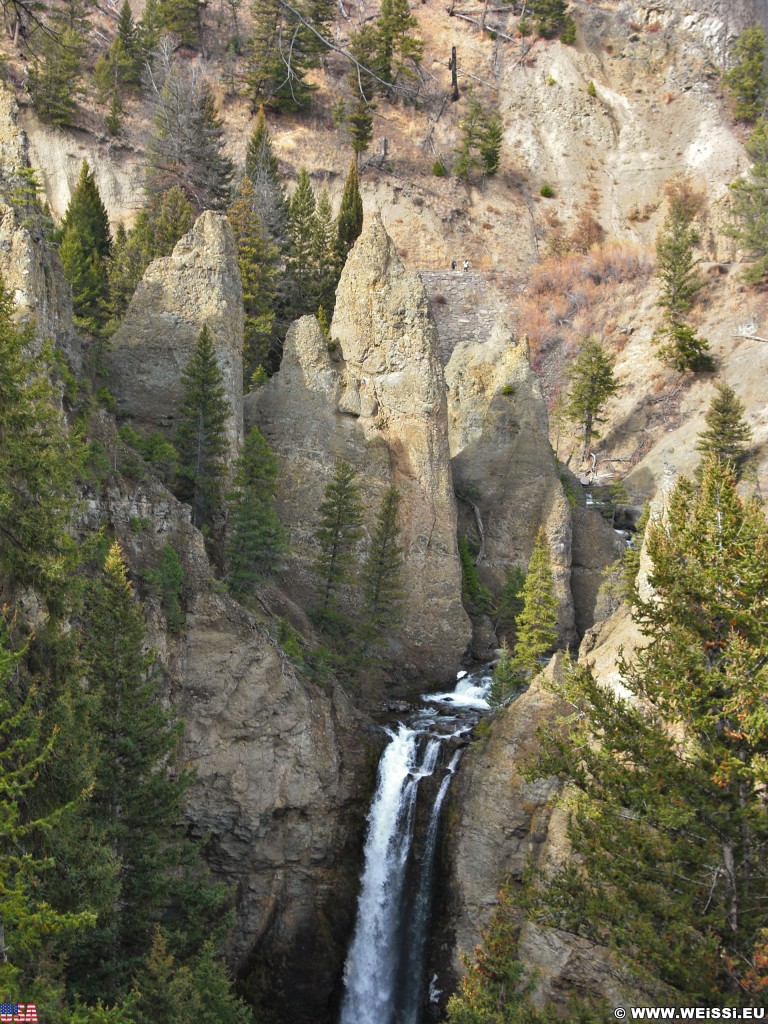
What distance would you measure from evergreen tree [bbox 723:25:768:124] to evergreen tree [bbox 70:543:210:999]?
77.9 metres

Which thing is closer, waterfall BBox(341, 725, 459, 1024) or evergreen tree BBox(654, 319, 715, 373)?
waterfall BBox(341, 725, 459, 1024)

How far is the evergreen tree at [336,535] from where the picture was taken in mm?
33750

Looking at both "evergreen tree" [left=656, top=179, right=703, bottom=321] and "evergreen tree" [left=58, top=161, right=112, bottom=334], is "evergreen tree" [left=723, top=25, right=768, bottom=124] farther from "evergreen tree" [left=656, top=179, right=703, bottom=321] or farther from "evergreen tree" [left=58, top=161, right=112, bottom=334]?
"evergreen tree" [left=58, top=161, right=112, bottom=334]

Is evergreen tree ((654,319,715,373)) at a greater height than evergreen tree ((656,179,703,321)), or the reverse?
evergreen tree ((656,179,703,321))

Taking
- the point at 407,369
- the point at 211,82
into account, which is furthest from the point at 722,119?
the point at 407,369

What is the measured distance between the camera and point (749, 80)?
7719 centimetres

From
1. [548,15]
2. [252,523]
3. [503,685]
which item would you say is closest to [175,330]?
[252,523]

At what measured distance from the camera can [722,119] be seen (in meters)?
79.2

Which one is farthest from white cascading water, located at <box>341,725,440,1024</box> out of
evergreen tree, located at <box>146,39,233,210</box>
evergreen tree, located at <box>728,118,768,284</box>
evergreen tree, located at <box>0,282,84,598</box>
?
evergreen tree, located at <box>728,118,768,284</box>

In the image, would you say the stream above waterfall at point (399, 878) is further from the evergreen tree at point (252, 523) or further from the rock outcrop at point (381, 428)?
the evergreen tree at point (252, 523)

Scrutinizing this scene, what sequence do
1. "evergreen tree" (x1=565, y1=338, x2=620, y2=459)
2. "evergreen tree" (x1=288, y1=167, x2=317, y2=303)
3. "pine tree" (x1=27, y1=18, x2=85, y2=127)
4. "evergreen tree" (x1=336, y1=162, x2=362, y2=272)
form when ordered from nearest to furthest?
"evergreen tree" (x1=288, y1=167, x2=317, y2=303), "evergreen tree" (x1=565, y1=338, x2=620, y2=459), "evergreen tree" (x1=336, y1=162, x2=362, y2=272), "pine tree" (x1=27, y1=18, x2=85, y2=127)

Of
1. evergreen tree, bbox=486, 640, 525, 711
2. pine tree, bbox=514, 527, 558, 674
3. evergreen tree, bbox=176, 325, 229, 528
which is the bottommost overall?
evergreen tree, bbox=486, 640, 525, 711

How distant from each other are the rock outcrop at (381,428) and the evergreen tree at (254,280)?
16.3 ft

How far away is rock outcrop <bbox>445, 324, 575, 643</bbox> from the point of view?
137ft
